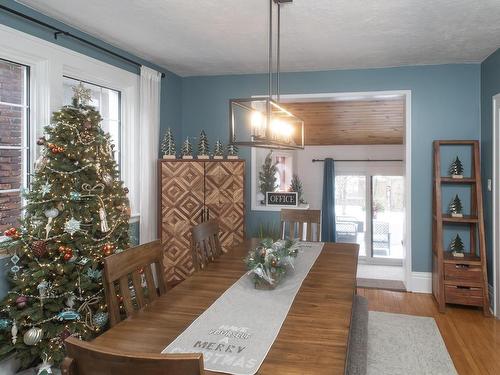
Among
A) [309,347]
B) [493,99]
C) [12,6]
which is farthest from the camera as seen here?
[493,99]

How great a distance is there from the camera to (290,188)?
6867 mm

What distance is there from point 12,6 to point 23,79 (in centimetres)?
51

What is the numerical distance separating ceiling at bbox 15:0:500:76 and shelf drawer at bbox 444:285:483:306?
2.34 m

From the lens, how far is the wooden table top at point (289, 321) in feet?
4.44

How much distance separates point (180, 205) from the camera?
4516 mm

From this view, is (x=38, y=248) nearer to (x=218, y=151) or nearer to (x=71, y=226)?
(x=71, y=226)

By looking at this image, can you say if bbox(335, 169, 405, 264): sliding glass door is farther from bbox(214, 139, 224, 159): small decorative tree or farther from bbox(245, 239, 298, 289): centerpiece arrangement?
bbox(245, 239, 298, 289): centerpiece arrangement

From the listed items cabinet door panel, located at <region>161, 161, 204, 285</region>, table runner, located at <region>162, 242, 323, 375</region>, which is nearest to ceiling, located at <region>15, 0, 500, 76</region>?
cabinet door panel, located at <region>161, 161, 204, 285</region>

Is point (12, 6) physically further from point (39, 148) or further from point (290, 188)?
point (290, 188)

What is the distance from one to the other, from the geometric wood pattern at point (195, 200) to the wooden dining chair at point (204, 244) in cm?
142

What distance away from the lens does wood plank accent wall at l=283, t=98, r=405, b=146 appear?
5508 mm

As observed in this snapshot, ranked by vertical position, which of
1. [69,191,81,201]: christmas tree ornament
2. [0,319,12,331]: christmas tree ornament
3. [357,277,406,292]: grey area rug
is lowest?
[357,277,406,292]: grey area rug

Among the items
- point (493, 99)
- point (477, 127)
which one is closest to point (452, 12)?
point (493, 99)

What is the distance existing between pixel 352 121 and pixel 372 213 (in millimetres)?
1980
